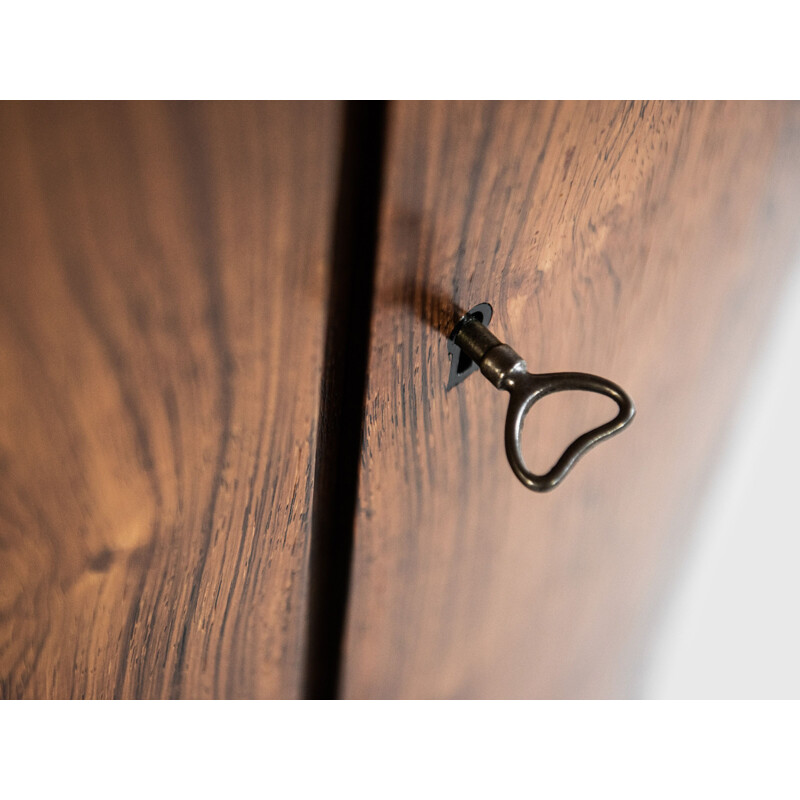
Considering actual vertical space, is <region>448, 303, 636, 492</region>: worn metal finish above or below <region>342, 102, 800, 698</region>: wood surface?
below

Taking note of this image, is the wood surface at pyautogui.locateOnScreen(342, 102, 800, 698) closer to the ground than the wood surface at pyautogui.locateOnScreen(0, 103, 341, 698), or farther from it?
farther from it

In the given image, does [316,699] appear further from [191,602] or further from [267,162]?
[267,162]

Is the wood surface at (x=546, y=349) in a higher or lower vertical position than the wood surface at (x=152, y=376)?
higher
